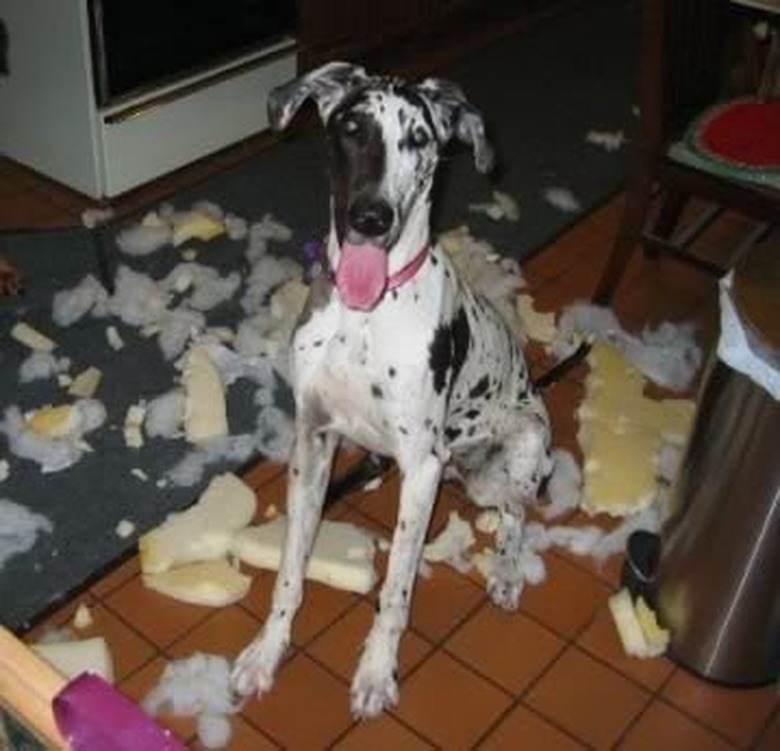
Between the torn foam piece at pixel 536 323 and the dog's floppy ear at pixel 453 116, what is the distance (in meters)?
1.54

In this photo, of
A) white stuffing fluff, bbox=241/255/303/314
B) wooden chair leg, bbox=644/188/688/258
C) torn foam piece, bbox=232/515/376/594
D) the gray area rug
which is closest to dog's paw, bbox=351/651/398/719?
torn foam piece, bbox=232/515/376/594

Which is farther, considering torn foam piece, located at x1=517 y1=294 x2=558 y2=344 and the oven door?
the oven door

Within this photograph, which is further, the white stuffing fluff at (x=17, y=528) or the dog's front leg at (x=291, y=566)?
the white stuffing fluff at (x=17, y=528)

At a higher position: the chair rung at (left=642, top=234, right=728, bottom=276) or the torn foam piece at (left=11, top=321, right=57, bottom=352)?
the chair rung at (left=642, top=234, right=728, bottom=276)

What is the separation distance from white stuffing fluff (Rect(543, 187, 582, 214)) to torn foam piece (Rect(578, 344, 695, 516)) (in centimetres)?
99

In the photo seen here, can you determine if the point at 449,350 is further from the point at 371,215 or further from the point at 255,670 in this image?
the point at 255,670

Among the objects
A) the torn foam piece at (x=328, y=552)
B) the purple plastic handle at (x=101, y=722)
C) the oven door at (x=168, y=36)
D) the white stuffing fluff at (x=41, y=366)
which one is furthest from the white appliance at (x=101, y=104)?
the purple plastic handle at (x=101, y=722)

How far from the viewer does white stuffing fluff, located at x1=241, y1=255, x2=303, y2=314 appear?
398 centimetres

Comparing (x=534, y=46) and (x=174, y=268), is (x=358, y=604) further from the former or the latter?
(x=534, y=46)

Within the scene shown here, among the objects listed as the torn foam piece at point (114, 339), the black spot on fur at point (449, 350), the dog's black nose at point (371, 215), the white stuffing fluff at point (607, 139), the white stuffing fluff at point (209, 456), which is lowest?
the torn foam piece at point (114, 339)

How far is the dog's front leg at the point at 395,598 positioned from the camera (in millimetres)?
2557

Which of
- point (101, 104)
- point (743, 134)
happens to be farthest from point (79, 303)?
point (743, 134)

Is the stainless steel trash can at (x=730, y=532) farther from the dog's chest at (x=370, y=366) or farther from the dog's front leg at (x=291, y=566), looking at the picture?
the dog's front leg at (x=291, y=566)

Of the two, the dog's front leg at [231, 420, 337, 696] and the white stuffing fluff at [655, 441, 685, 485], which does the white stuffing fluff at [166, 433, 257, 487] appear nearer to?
the dog's front leg at [231, 420, 337, 696]
